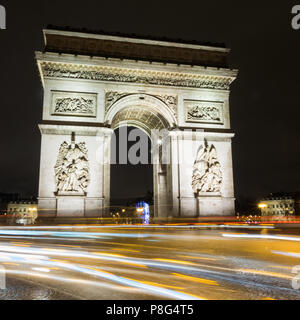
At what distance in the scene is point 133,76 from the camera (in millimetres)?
20562

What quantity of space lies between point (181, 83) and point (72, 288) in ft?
60.1

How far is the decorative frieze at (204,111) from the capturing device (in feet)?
68.7

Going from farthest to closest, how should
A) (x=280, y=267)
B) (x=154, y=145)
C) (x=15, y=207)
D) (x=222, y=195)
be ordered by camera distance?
(x=15, y=207) < (x=154, y=145) < (x=222, y=195) < (x=280, y=267)

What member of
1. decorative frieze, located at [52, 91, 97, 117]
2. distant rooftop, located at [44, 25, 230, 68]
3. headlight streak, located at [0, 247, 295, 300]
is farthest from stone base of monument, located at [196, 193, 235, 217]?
headlight streak, located at [0, 247, 295, 300]

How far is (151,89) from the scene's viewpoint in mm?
20672

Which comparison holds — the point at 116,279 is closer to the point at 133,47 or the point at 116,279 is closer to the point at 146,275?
the point at 146,275

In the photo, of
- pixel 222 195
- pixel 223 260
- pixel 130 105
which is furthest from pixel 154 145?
pixel 223 260

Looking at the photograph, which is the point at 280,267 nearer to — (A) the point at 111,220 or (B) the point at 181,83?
(A) the point at 111,220

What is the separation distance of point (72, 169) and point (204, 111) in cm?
882

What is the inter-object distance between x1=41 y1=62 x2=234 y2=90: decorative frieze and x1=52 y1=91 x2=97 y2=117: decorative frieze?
3.51 ft

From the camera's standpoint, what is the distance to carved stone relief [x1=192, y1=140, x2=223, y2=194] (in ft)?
65.5

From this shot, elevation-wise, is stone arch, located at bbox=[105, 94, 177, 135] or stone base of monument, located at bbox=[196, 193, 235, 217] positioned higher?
stone arch, located at bbox=[105, 94, 177, 135]

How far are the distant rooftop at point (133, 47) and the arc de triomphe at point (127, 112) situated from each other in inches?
2.4

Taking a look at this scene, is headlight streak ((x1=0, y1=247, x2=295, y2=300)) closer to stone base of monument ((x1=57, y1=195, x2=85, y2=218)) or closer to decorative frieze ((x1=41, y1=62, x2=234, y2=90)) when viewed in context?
stone base of monument ((x1=57, y1=195, x2=85, y2=218))
